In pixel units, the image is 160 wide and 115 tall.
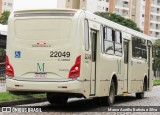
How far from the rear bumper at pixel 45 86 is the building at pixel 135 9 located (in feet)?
286

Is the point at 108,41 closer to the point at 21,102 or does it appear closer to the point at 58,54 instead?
the point at 58,54

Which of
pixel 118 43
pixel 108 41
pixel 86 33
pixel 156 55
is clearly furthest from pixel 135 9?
pixel 86 33

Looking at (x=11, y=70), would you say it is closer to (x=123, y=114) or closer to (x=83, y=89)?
(x=83, y=89)

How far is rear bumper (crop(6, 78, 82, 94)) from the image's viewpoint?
14711mm

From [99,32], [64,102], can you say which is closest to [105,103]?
[64,102]

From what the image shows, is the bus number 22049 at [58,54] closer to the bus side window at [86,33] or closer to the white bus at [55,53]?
the white bus at [55,53]

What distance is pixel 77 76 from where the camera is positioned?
14.8 metres

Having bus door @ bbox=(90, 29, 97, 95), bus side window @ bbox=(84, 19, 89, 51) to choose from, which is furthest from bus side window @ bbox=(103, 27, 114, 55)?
bus side window @ bbox=(84, 19, 89, 51)

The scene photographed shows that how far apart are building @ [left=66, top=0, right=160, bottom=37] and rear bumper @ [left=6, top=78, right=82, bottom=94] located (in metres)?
87.3

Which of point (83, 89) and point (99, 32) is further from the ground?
point (99, 32)

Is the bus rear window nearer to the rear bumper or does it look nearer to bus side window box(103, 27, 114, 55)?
the rear bumper

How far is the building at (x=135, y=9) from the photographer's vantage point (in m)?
105

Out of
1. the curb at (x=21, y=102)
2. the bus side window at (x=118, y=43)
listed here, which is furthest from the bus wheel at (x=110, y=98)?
the curb at (x=21, y=102)

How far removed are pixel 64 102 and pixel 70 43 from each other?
170 inches
